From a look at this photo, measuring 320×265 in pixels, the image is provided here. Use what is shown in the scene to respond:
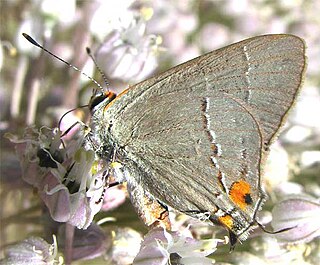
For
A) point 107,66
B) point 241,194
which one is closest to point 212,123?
point 241,194

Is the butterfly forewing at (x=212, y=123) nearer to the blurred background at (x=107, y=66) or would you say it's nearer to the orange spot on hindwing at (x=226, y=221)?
the orange spot on hindwing at (x=226, y=221)

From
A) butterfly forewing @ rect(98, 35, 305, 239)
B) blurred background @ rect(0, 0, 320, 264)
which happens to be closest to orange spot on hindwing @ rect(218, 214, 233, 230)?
butterfly forewing @ rect(98, 35, 305, 239)

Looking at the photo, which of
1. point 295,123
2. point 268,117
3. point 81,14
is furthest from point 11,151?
point 295,123

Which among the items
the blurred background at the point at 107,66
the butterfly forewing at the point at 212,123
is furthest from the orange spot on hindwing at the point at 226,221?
the blurred background at the point at 107,66

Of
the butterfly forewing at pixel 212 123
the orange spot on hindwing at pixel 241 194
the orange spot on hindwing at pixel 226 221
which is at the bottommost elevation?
the orange spot on hindwing at pixel 226 221

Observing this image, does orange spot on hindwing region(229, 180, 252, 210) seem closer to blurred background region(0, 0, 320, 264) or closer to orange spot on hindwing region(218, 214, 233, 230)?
orange spot on hindwing region(218, 214, 233, 230)

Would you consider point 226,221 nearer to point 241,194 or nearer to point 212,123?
point 241,194
